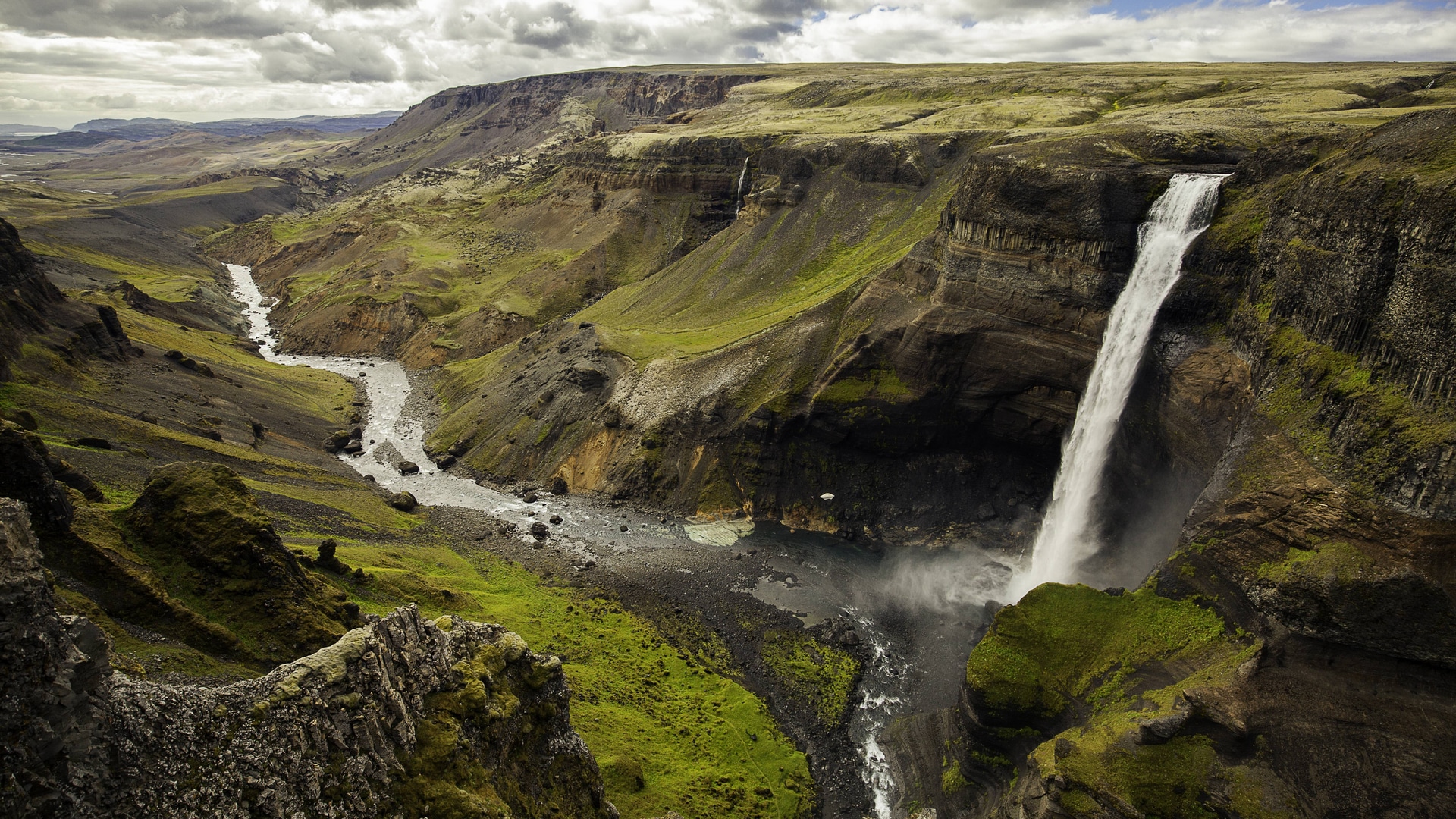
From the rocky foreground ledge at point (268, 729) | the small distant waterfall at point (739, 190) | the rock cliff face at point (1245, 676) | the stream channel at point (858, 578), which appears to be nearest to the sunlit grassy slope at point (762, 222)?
the small distant waterfall at point (739, 190)

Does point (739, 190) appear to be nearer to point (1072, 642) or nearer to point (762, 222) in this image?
point (762, 222)

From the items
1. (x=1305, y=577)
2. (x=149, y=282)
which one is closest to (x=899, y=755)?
(x=1305, y=577)

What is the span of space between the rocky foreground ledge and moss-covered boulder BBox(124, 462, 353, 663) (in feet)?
27.1

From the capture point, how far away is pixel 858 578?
54188 millimetres

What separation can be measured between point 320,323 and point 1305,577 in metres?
125

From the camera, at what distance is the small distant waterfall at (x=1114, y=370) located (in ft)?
154

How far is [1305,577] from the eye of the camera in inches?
1056

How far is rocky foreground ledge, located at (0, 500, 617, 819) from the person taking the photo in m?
13.3

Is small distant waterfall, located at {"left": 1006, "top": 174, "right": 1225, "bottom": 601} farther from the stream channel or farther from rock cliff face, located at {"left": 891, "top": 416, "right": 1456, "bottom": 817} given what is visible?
rock cliff face, located at {"left": 891, "top": 416, "right": 1456, "bottom": 817}

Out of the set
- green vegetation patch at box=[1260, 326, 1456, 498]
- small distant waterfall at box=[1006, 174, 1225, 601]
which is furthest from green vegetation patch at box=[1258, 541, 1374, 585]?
small distant waterfall at box=[1006, 174, 1225, 601]

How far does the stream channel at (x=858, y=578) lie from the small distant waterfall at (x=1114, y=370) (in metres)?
4.71

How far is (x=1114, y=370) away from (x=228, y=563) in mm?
48743

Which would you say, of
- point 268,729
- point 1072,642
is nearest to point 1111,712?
point 1072,642

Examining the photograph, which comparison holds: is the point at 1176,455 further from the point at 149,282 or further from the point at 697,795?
the point at 149,282
